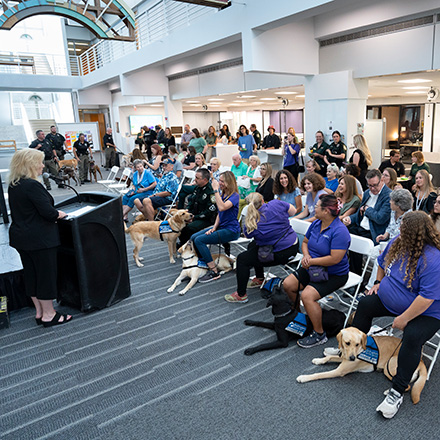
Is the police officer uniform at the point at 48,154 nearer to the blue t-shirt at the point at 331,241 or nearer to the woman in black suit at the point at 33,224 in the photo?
the woman in black suit at the point at 33,224

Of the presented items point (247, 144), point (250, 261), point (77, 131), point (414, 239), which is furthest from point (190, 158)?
point (77, 131)

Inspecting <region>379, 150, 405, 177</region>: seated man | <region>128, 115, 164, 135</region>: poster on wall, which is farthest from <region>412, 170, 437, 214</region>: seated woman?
<region>128, 115, 164, 135</region>: poster on wall

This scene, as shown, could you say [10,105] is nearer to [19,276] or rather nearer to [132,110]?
[132,110]

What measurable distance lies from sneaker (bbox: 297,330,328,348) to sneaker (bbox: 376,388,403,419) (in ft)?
2.53

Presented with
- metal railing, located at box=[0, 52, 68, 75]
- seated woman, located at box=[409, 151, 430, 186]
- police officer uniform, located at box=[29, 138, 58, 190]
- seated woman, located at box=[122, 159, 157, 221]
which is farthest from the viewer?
metal railing, located at box=[0, 52, 68, 75]

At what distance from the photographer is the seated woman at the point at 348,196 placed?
464cm

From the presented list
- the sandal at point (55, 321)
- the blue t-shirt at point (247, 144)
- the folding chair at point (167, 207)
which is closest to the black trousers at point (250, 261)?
the sandal at point (55, 321)

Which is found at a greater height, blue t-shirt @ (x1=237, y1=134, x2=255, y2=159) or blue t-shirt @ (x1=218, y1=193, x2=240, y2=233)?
blue t-shirt @ (x1=237, y1=134, x2=255, y2=159)

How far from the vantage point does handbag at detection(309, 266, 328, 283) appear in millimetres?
3160

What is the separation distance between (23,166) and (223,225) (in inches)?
87.5

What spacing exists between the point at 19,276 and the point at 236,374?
8.33 ft

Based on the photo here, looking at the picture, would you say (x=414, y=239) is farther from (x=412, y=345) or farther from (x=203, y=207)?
(x=203, y=207)

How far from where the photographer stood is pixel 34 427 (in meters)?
2.49

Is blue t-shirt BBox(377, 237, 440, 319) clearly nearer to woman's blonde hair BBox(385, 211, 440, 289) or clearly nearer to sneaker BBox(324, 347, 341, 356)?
woman's blonde hair BBox(385, 211, 440, 289)
